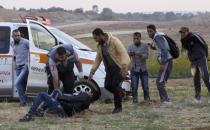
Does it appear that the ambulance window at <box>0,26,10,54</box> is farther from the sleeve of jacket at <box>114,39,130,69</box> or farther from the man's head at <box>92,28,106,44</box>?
the sleeve of jacket at <box>114,39,130,69</box>

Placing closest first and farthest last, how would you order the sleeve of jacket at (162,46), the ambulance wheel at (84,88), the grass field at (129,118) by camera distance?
the grass field at (129,118) → the sleeve of jacket at (162,46) → the ambulance wheel at (84,88)

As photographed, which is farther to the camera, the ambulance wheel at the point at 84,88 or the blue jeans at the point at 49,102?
the ambulance wheel at the point at 84,88

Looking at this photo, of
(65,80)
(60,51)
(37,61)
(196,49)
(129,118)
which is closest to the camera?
(129,118)

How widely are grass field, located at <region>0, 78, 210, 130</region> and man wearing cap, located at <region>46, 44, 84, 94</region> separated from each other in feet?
1.93

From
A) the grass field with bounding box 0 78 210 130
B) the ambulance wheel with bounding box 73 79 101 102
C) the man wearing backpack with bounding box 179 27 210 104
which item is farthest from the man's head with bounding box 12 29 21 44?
the man wearing backpack with bounding box 179 27 210 104

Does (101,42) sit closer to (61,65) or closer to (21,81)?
(61,65)

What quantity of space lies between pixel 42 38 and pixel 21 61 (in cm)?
71

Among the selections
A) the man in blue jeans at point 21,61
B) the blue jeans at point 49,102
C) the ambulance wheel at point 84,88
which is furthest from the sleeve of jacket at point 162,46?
the man in blue jeans at point 21,61

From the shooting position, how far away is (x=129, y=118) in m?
9.74

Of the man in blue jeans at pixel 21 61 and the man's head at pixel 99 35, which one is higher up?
the man's head at pixel 99 35

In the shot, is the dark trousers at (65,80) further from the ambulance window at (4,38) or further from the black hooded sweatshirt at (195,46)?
the black hooded sweatshirt at (195,46)

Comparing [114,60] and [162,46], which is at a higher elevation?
[162,46]

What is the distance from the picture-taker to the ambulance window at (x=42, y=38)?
12.2 m

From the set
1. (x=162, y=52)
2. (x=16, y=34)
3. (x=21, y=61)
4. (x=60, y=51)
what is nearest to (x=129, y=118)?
(x=60, y=51)
